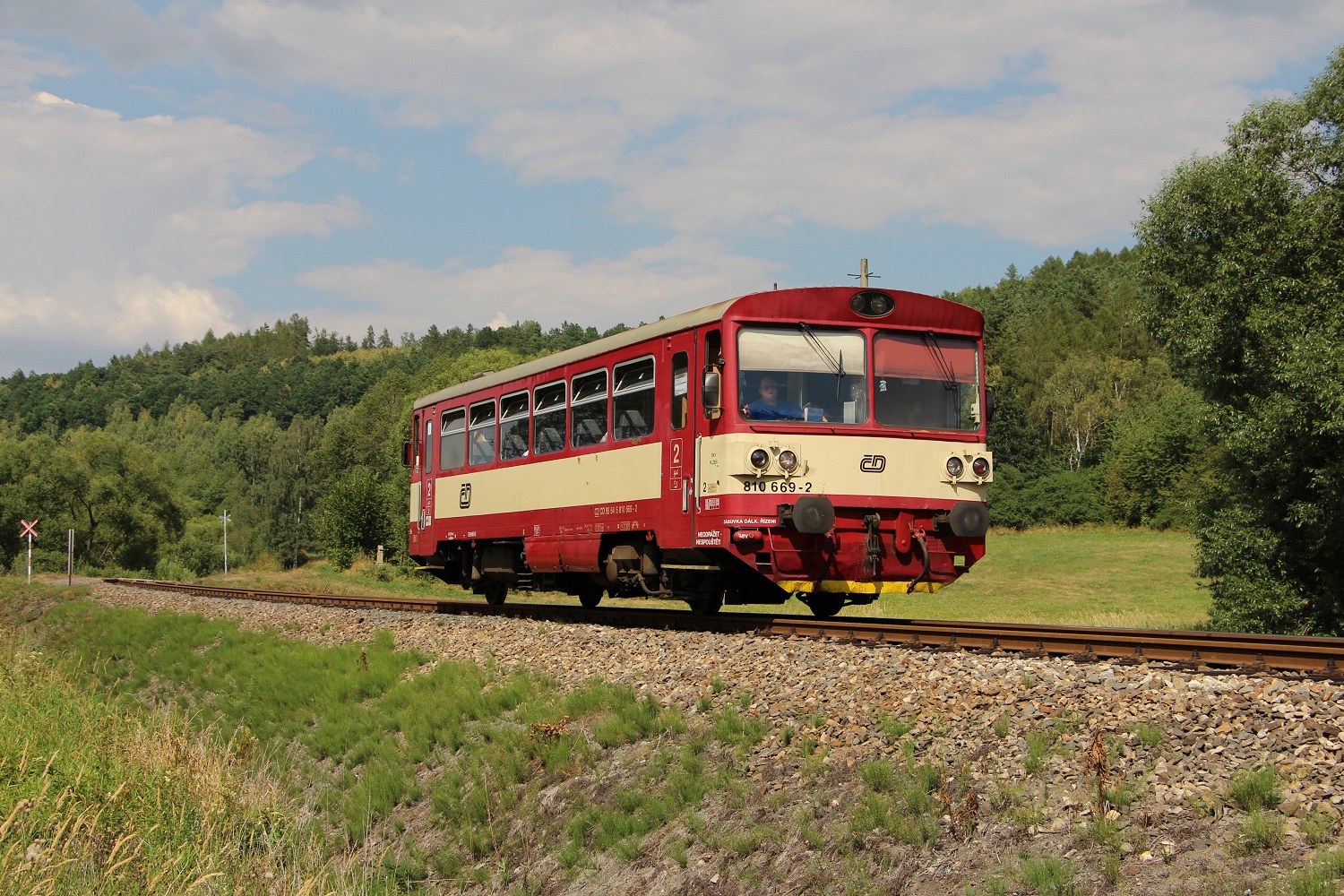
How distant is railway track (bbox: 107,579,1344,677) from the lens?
799 centimetres

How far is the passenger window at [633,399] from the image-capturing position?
44.1 ft

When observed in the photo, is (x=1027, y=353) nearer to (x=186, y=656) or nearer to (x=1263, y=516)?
(x=1263, y=516)

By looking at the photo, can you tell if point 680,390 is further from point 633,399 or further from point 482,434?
point 482,434

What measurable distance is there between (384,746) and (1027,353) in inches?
3500

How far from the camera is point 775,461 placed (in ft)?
39.3

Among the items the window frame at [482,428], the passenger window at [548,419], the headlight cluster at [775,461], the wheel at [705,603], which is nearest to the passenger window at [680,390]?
the headlight cluster at [775,461]

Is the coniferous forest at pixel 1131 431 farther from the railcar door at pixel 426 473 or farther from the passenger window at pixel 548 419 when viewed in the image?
the railcar door at pixel 426 473

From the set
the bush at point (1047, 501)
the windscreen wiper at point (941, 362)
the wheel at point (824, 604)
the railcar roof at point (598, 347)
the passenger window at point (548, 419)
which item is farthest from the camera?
the bush at point (1047, 501)

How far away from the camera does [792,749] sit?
7.89 m

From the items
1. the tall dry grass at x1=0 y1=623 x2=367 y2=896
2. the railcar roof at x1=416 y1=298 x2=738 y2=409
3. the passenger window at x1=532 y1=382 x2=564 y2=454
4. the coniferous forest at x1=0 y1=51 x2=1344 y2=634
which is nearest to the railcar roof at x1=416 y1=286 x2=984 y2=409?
the railcar roof at x1=416 y1=298 x2=738 y2=409

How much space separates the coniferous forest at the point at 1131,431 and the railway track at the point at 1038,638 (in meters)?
10.3

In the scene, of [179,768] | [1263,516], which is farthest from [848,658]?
[1263,516]

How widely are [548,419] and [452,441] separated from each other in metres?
3.76

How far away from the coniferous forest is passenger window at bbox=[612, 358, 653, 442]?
11478mm
